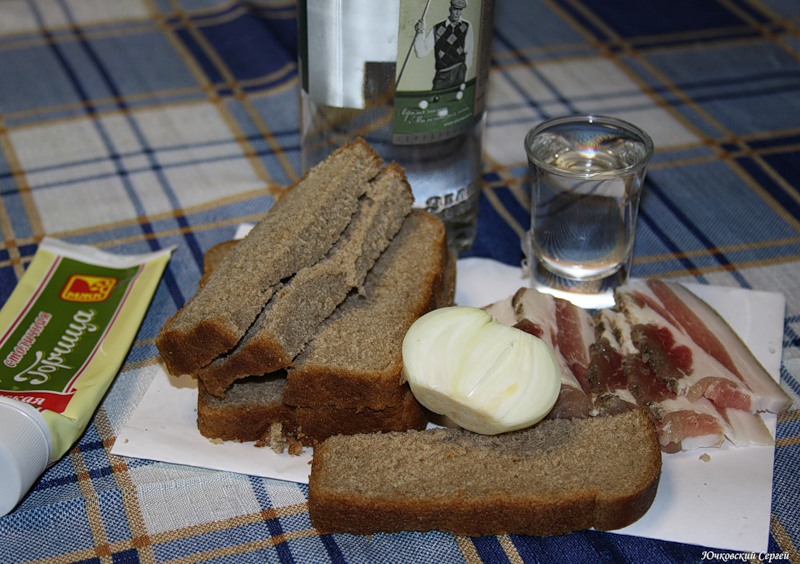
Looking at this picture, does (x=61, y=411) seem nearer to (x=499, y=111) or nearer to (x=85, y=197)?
(x=85, y=197)

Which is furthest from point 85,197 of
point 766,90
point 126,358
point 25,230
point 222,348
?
point 766,90

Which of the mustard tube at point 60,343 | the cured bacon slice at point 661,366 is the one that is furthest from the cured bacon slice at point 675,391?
the mustard tube at point 60,343

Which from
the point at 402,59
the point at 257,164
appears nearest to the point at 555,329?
the point at 402,59

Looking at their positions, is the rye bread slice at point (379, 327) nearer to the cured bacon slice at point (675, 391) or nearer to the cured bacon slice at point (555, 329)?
the cured bacon slice at point (555, 329)

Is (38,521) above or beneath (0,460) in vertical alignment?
beneath

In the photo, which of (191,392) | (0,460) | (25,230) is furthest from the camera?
(25,230)

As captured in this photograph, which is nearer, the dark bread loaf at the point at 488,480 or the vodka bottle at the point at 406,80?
the dark bread loaf at the point at 488,480

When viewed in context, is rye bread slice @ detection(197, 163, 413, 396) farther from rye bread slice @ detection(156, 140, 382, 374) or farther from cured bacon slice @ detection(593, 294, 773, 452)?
cured bacon slice @ detection(593, 294, 773, 452)
